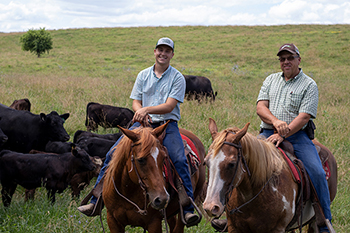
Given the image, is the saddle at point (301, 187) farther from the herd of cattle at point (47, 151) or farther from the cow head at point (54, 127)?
the cow head at point (54, 127)

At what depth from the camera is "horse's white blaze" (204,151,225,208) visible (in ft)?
9.53

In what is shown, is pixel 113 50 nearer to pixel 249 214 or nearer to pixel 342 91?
pixel 342 91

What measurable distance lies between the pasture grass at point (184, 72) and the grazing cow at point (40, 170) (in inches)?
10.5

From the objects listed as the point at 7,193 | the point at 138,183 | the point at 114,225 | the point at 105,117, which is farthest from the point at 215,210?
the point at 105,117

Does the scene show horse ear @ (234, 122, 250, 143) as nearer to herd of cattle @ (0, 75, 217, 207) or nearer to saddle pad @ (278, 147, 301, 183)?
saddle pad @ (278, 147, 301, 183)

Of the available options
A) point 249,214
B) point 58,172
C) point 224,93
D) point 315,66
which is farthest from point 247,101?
point 315,66

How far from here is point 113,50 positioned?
131 feet

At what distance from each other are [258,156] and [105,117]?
267 inches

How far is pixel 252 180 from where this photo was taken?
3.41m

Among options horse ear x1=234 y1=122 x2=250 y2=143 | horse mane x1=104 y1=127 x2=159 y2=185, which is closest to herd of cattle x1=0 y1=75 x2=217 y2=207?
horse mane x1=104 y1=127 x2=159 y2=185

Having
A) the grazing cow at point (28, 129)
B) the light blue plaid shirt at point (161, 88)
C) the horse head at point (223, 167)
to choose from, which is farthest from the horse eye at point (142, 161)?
the grazing cow at point (28, 129)

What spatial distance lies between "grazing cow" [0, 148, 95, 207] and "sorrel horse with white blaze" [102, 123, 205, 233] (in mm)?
2239

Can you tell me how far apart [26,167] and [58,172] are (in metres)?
0.55

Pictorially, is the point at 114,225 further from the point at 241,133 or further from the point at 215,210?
the point at 241,133
